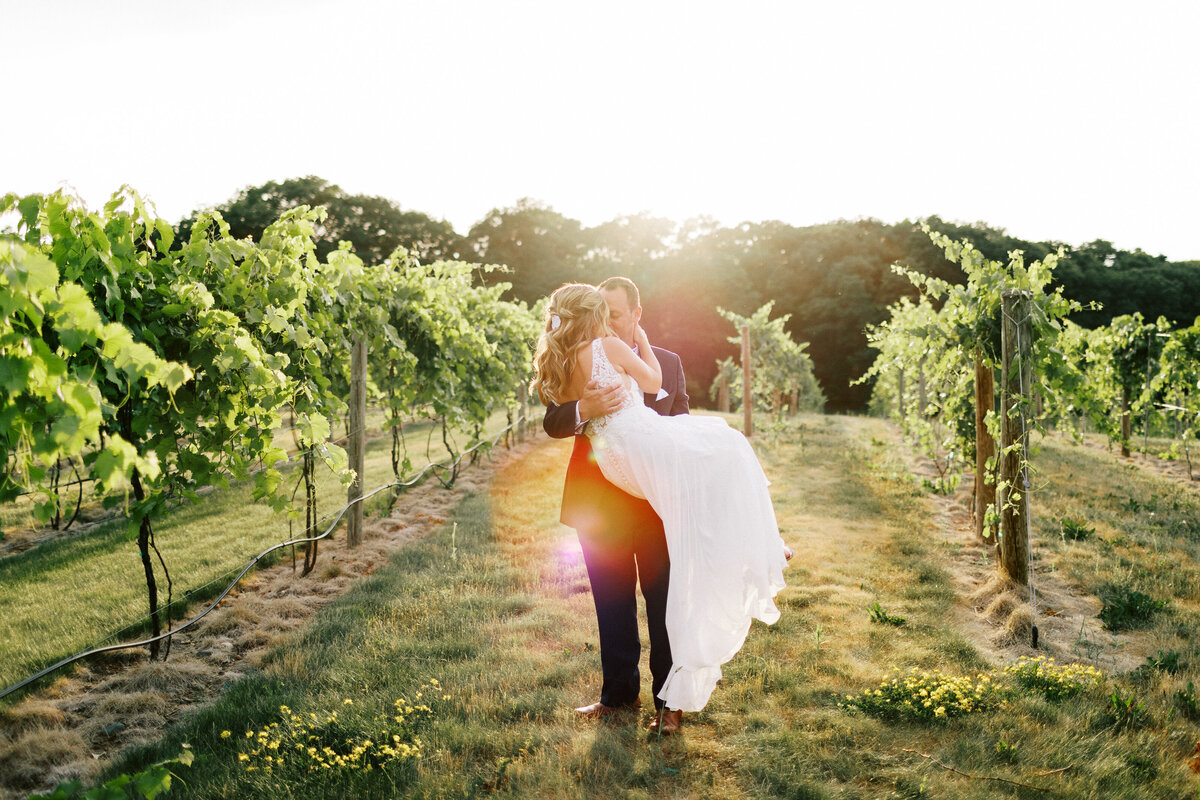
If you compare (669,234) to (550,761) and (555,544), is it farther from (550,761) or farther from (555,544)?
(550,761)

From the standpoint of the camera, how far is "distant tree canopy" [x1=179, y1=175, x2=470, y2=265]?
94.8ft

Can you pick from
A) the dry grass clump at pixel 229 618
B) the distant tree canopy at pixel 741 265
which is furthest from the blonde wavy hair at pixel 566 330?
the distant tree canopy at pixel 741 265

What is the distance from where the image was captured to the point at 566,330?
Answer: 2.74m

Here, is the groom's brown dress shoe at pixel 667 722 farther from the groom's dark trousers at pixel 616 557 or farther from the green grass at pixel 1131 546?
the green grass at pixel 1131 546

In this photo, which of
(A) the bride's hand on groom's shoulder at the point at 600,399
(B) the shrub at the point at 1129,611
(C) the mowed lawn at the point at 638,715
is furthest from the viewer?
(B) the shrub at the point at 1129,611

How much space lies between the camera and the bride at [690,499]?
2531 millimetres

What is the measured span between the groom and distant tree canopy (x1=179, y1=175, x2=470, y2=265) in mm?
27169

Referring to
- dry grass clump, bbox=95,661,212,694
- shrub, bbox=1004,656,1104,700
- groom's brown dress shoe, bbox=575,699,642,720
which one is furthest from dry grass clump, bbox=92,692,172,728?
shrub, bbox=1004,656,1104,700

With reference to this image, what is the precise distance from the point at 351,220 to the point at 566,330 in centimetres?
3317

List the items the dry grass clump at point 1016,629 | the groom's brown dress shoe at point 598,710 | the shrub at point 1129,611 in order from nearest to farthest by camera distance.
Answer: the groom's brown dress shoe at point 598,710 < the dry grass clump at point 1016,629 < the shrub at point 1129,611

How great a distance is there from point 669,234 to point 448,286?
1398 inches

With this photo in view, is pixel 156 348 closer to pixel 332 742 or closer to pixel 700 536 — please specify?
pixel 332 742

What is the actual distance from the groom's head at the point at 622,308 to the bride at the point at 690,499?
8.6 inches

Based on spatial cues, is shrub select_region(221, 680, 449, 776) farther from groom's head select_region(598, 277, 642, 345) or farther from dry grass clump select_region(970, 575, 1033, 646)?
dry grass clump select_region(970, 575, 1033, 646)
